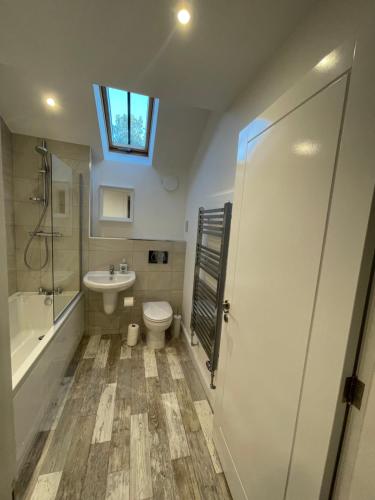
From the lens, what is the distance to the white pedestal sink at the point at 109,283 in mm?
2199

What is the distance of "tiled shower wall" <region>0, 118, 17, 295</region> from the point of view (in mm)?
2068

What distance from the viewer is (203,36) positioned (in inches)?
43.1

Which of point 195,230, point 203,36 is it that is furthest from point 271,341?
point 195,230

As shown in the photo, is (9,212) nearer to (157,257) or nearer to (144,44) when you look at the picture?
(157,257)

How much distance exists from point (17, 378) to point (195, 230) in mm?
1888

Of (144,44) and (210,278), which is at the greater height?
(144,44)

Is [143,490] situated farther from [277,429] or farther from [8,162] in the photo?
[8,162]

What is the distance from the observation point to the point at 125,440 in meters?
1.42

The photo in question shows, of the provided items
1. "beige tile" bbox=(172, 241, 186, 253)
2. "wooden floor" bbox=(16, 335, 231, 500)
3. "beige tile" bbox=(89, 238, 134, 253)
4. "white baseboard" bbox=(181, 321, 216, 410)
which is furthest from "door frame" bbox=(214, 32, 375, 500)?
"beige tile" bbox=(89, 238, 134, 253)

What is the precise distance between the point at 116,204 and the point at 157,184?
60 centimetres

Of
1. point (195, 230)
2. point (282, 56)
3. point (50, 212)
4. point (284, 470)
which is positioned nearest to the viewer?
point (284, 470)

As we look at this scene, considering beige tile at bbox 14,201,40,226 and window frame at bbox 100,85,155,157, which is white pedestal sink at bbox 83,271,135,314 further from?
window frame at bbox 100,85,155,157

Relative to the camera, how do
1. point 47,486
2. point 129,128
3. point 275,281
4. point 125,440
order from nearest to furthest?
1. point 275,281
2. point 47,486
3. point 125,440
4. point 129,128

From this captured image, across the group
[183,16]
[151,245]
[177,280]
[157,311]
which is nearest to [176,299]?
[177,280]
